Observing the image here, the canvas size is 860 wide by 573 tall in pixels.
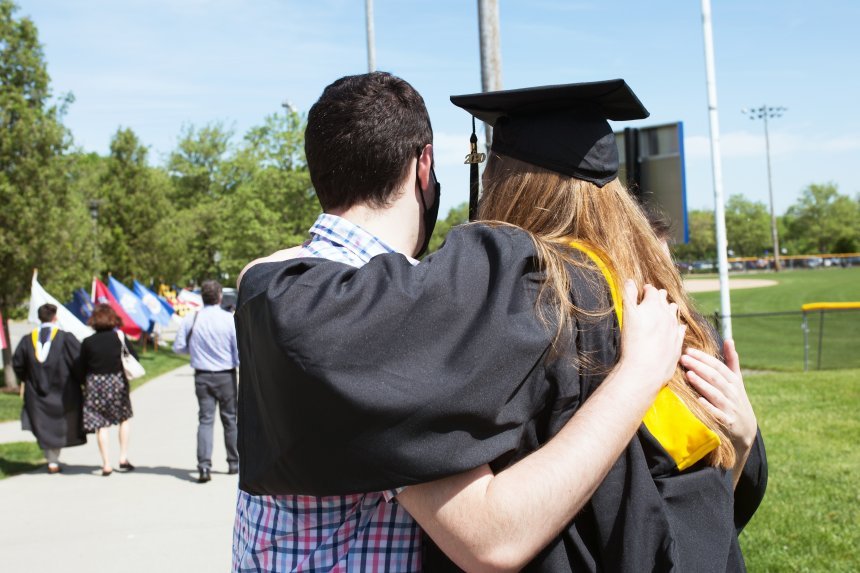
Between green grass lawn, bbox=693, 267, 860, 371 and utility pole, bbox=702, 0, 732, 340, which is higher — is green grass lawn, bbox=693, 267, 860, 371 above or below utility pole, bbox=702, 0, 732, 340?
below

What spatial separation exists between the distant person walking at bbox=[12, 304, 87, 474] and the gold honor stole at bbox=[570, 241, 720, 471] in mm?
9322

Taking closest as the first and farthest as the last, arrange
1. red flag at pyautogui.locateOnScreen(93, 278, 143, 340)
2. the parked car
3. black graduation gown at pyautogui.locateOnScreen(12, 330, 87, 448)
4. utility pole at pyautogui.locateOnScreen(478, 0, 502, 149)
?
utility pole at pyautogui.locateOnScreen(478, 0, 502, 149)
black graduation gown at pyautogui.locateOnScreen(12, 330, 87, 448)
red flag at pyautogui.locateOnScreen(93, 278, 143, 340)
the parked car

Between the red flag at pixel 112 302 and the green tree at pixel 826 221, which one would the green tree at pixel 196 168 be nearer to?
the red flag at pixel 112 302

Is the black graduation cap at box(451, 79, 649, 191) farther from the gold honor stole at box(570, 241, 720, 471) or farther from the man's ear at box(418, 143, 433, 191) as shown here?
the gold honor stole at box(570, 241, 720, 471)

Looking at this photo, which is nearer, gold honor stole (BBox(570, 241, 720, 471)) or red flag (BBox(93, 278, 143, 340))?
gold honor stole (BBox(570, 241, 720, 471))

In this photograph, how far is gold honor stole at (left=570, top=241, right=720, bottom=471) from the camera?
155cm

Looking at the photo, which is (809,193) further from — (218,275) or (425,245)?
(425,245)

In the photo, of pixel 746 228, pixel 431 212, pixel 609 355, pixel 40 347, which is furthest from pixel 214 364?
pixel 746 228

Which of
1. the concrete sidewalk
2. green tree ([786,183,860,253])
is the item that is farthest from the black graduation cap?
green tree ([786,183,860,253])

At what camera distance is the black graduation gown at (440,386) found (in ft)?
4.47

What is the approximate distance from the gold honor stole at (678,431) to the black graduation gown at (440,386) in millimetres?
25

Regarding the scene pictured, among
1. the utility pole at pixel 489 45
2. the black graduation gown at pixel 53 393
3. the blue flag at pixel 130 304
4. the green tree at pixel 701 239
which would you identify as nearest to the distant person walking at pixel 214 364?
the black graduation gown at pixel 53 393

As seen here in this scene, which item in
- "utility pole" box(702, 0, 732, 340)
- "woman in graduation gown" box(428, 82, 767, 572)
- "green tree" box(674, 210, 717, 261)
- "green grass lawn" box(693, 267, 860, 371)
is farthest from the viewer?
"green tree" box(674, 210, 717, 261)

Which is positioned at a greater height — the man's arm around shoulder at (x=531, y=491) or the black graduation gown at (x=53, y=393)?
the man's arm around shoulder at (x=531, y=491)
